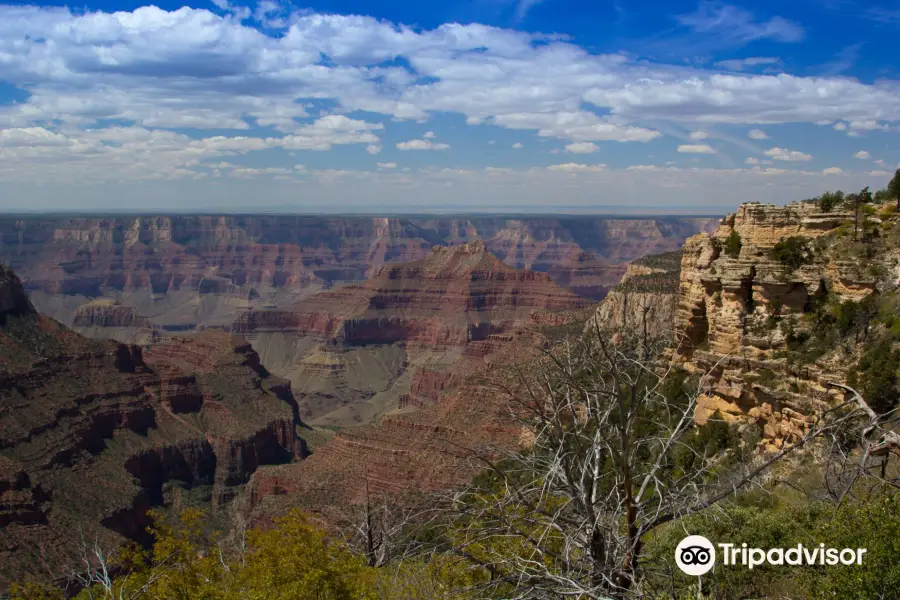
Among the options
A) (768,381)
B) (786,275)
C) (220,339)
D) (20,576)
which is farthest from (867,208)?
(220,339)

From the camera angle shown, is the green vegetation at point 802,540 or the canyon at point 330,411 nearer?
the green vegetation at point 802,540

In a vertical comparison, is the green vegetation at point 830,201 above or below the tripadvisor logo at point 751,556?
above

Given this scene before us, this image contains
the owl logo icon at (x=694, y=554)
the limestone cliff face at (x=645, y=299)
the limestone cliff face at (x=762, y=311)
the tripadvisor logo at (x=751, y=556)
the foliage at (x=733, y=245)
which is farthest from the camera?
the limestone cliff face at (x=645, y=299)

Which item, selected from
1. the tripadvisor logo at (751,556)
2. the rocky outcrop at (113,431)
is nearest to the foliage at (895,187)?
the tripadvisor logo at (751,556)

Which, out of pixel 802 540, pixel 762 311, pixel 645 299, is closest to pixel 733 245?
pixel 762 311

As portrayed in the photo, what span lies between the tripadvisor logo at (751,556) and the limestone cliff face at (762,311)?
→ 8.82 m

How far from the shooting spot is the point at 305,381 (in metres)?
187

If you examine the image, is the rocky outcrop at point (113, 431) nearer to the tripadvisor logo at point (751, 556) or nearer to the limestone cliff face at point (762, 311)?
the limestone cliff face at point (762, 311)

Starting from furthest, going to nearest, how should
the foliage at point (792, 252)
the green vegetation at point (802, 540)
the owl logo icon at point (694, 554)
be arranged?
the foliage at point (792, 252) < the owl logo icon at point (694, 554) < the green vegetation at point (802, 540)

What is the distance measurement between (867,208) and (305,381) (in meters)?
166

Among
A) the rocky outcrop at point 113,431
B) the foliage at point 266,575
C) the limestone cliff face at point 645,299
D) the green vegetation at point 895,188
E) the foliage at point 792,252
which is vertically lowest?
the rocky outcrop at point 113,431

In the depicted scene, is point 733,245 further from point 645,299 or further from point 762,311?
point 645,299

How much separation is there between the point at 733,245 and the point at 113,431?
262 ft

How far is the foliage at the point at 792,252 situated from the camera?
29.4 meters
